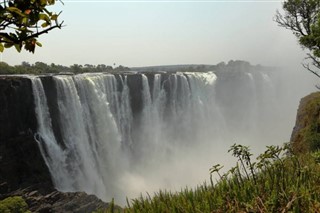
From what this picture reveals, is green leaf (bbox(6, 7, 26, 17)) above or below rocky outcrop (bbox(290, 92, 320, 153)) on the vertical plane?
above

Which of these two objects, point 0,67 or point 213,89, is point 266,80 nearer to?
point 213,89

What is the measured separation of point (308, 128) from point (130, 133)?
83.8 ft

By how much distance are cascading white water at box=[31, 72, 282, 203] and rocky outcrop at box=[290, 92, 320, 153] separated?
9707 mm

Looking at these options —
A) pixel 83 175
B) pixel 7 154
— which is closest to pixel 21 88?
pixel 7 154

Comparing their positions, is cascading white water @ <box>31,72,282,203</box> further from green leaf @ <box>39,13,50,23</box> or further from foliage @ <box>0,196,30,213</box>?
green leaf @ <box>39,13,50,23</box>

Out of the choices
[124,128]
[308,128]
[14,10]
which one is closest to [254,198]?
[14,10]

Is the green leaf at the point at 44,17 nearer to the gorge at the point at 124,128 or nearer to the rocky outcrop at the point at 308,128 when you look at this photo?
the rocky outcrop at the point at 308,128

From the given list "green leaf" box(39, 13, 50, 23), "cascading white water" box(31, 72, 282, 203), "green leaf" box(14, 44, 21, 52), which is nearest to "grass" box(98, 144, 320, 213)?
"green leaf" box(14, 44, 21, 52)

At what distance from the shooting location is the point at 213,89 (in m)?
55.6

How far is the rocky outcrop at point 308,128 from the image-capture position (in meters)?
16.9

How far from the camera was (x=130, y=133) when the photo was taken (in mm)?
41469

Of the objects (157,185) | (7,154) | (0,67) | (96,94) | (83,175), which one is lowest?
(157,185)

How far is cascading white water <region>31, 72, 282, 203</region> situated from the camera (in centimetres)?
3123

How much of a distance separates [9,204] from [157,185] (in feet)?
60.5
